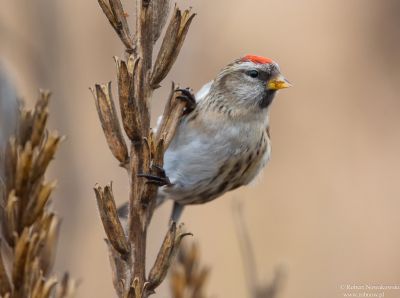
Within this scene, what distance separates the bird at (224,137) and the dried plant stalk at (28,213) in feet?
4.31

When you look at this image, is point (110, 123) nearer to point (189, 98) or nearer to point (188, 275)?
point (188, 275)

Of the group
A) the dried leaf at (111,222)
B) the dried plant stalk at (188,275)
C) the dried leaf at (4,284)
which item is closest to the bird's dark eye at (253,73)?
the dried plant stalk at (188,275)

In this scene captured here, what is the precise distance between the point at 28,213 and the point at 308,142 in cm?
505

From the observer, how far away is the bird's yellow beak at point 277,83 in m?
2.74

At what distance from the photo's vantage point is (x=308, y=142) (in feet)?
20.6

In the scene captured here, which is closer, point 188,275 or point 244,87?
point 188,275

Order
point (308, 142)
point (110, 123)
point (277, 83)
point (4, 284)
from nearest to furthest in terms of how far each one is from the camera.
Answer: point (4, 284) → point (110, 123) → point (277, 83) → point (308, 142)

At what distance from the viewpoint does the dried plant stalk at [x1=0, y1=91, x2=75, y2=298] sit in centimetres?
132

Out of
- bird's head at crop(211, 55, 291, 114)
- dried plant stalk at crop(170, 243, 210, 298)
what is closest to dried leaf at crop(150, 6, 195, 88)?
dried plant stalk at crop(170, 243, 210, 298)

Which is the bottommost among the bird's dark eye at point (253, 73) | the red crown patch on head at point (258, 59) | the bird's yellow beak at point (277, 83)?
the bird's yellow beak at point (277, 83)

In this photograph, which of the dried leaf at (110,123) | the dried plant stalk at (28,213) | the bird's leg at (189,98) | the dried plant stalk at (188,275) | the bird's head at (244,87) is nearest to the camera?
the dried plant stalk at (28,213)

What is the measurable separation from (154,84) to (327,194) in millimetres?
3677

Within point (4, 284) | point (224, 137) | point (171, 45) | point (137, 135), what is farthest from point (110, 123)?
point (224, 137)

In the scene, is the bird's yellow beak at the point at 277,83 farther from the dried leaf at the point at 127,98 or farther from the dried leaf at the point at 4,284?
the dried leaf at the point at 4,284
